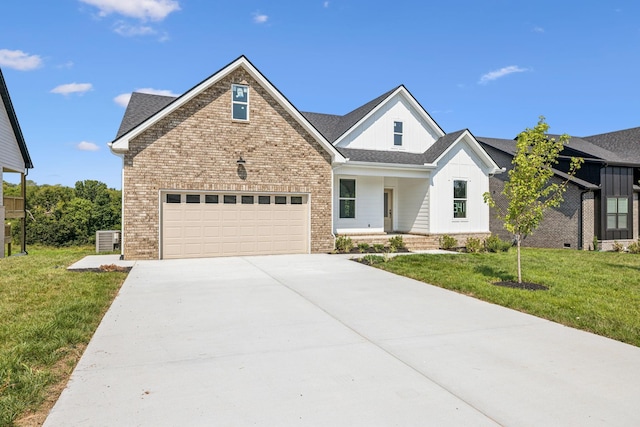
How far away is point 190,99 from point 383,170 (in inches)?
327

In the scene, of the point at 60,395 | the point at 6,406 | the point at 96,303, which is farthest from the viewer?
the point at 96,303

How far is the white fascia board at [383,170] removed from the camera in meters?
16.3

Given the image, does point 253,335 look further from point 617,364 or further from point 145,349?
point 617,364

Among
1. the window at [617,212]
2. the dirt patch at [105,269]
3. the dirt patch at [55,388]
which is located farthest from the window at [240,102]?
the window at [617,212]

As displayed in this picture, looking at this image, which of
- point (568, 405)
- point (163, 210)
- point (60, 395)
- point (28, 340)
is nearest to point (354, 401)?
point (568, 405)

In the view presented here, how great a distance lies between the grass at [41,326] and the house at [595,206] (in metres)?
21.0

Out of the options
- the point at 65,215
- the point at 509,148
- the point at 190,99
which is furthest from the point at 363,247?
the point at 65,215

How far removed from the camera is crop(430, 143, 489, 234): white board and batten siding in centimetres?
1770

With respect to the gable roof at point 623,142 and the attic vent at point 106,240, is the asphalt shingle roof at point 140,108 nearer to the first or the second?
the attic vent at point 106,240

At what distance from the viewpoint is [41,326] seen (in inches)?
210

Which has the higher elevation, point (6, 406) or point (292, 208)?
point (292, 208)

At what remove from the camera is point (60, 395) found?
11.5 ft

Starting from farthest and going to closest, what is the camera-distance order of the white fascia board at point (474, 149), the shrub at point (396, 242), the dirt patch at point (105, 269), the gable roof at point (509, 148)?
the gable roof at point (509, 148), the white fascia board at point (474, 149), the shrub at point (396, 242), the dirt patch at point (105, 269)

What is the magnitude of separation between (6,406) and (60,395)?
387mm
